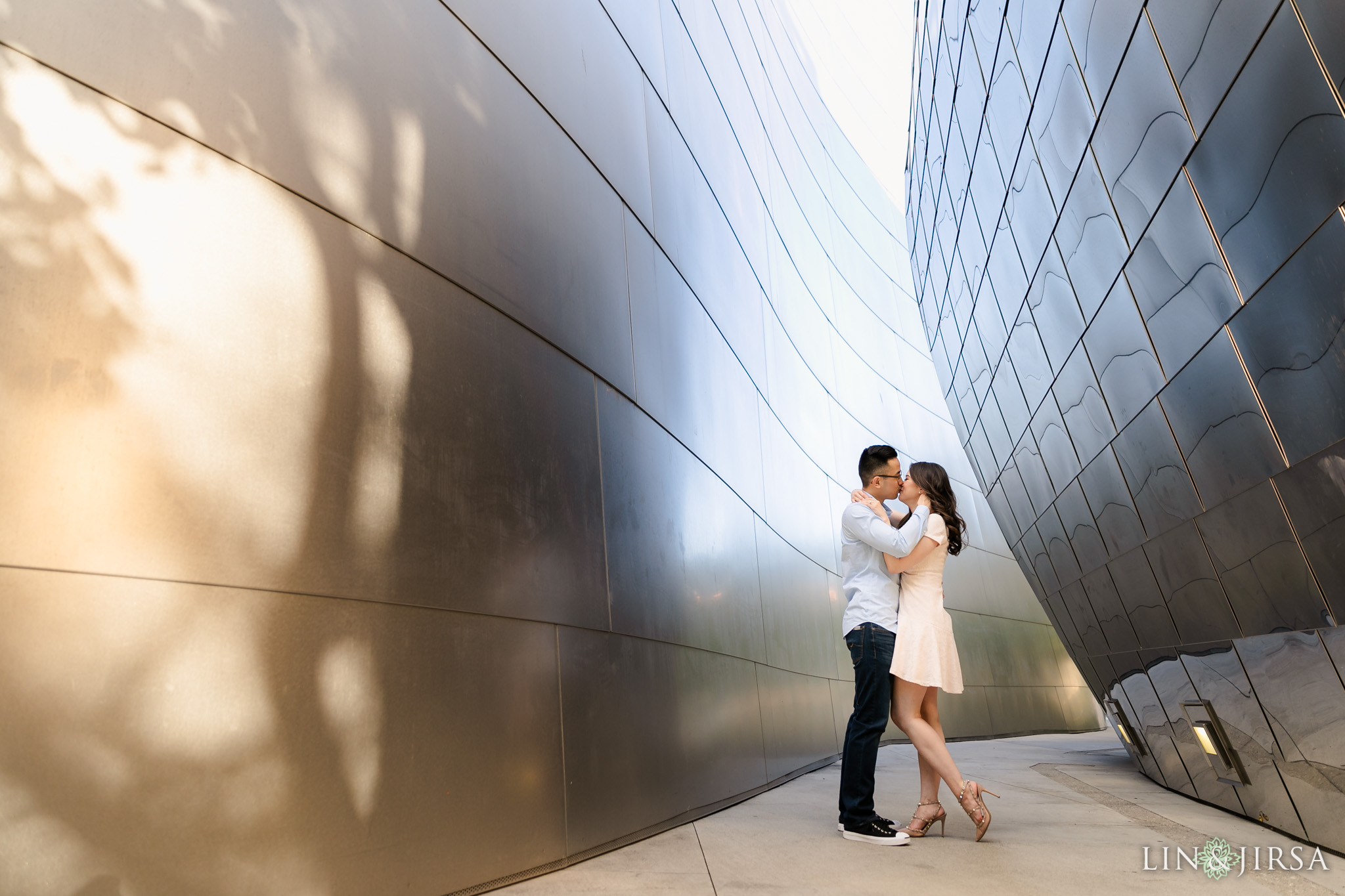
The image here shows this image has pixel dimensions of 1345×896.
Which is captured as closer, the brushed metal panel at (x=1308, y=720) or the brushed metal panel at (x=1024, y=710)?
the brushed metal panel at (x=1308, y=720)

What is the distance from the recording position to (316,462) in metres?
2.94

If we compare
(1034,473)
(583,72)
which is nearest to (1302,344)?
(583,72)

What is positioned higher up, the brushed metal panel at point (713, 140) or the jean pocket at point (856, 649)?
the brushed metal panel at point (713, 140)

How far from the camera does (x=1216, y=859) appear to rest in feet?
11.8

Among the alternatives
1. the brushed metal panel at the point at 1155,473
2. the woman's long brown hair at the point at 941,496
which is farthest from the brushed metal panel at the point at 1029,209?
the woman's long brown hair at the point at 941,496

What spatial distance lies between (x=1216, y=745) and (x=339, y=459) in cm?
519

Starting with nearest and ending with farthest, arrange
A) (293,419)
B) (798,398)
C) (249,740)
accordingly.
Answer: (249,740) < (293,419) < (798,398)

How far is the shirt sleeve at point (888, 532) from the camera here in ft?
13.9

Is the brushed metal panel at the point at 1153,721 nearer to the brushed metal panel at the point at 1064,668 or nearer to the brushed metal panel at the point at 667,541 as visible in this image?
the brushed metal panel at the point at 667,541

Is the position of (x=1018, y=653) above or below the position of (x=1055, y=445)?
below

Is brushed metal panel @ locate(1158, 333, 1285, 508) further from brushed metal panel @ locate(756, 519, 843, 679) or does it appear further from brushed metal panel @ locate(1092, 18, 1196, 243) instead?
brushed metal panel @ locate(756, 519, 843, 679)

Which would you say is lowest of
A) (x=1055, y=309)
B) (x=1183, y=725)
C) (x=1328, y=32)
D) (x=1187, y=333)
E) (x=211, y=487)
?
(x=1183, y=725)

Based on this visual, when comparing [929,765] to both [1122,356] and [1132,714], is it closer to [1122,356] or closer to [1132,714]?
[1122,356]

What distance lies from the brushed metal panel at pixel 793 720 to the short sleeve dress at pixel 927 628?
9.72ft
